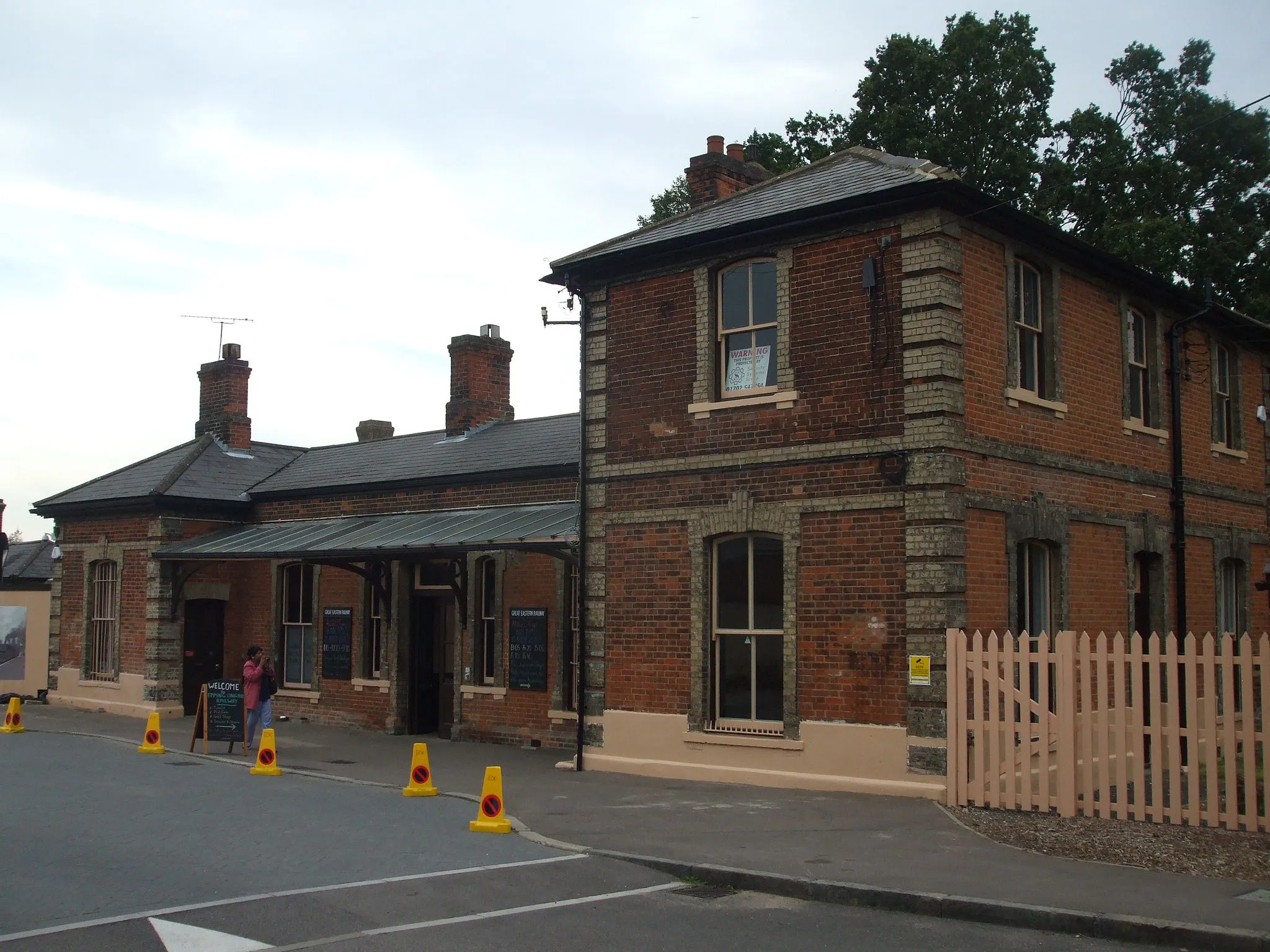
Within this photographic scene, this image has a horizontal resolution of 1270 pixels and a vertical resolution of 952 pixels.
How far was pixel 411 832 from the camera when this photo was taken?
444 inches

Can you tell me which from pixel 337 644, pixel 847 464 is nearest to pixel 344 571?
pixel 337 644

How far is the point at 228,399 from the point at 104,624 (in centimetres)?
540

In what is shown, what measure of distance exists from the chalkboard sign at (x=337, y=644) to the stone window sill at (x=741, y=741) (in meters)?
8.86

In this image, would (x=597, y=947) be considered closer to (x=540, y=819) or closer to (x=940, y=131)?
(x=540, y=819)

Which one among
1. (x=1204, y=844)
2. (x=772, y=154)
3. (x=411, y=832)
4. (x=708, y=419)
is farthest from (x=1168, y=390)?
(x=772, y=154)

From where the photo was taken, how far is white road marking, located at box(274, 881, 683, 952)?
7.43 m

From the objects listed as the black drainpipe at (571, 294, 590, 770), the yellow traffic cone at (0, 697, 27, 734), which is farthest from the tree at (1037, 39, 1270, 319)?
the yellow traffic cone at (0, 697, 27, 734)

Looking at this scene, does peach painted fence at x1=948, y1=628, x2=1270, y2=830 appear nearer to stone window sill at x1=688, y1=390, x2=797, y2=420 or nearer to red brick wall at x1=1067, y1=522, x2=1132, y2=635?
red brick wall at x1=1067, y1=522, x2=1132, y2=635

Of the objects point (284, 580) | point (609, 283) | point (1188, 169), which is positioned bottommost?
point (284, 580)

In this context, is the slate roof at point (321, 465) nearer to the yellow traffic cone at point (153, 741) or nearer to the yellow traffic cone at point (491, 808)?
the yellow traffic cone at point (153, 741)

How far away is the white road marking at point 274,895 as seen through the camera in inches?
300

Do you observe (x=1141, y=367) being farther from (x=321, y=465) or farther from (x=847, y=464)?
(x=321, y=465)

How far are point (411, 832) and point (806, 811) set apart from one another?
3.82 metres

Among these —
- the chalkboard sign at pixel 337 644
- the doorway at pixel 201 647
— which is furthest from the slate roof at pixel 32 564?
the chalkboard sign at pixel 337 644
